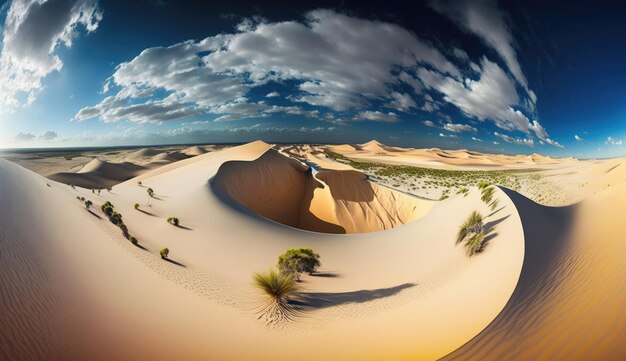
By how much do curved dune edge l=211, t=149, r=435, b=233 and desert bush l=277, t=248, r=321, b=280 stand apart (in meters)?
12.4

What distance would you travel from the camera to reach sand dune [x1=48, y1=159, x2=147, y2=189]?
116 ft

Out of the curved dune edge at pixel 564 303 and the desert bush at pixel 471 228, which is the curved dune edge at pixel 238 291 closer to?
the curved dune edge at pixel 564 303

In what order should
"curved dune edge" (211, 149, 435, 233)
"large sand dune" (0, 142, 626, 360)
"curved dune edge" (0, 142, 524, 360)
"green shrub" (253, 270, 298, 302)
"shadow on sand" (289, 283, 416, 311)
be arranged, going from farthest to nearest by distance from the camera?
"curved dune edge" (211, 149, 435, 233) → "shadow on sand" (289, 283, 416, 311) → "green shrub" (253, 270, 298, 302) → "curved dune edge" (0, 142, 524, 360) → "large sand dune" (0, 142, 626, 360)

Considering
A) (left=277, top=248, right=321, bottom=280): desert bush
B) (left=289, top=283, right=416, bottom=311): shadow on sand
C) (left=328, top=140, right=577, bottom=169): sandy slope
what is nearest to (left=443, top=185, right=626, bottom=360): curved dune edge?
(left=289, top=283, right=416, bottom=311): shadow on sand

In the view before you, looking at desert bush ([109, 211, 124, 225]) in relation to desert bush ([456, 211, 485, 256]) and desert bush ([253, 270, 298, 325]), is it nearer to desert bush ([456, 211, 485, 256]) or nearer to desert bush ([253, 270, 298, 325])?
desert bush ([253, 270, 298, 325])

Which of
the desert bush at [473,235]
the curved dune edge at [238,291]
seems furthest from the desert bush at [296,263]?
the desert bush at [473,235]

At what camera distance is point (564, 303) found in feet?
15.3

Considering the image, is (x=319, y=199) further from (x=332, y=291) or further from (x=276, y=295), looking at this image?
(x=276, y=295)

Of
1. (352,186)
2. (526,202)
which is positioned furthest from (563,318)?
(352,186)

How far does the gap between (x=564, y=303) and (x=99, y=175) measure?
2178 inches

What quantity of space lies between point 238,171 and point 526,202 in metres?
21.7

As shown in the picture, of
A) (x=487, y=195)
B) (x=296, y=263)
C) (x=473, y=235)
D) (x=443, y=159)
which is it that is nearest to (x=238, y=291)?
(x=296, y=263)

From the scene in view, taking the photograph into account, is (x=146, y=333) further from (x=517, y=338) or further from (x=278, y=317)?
(x=517, y=338)

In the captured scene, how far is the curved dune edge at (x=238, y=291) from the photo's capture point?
4.70 meters
